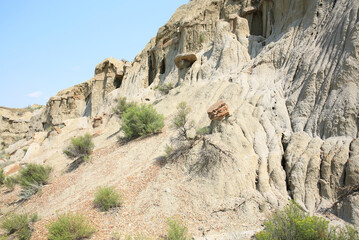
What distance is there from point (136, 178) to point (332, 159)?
566cm

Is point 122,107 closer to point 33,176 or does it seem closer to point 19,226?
point 33,176

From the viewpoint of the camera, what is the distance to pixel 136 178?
8609 millimetres

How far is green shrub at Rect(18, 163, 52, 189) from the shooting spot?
10.4 metres

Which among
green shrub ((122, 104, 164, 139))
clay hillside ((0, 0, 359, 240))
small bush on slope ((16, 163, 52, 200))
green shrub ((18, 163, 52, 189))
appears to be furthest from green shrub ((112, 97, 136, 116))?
green shrub ((18, 163, 52, 189))

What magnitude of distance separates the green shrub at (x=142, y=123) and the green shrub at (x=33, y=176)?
12.5ft

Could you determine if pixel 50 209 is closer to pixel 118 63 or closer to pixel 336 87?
pixel 336 87

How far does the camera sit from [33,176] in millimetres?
10586

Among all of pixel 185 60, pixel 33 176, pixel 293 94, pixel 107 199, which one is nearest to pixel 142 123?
pixel 33 176

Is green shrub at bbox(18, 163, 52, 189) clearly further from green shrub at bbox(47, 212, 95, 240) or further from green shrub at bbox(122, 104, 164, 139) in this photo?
green shrub at bbox(47, 212, 95, 240)

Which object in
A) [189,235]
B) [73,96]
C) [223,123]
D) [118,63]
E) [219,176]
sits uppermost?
[118,63]

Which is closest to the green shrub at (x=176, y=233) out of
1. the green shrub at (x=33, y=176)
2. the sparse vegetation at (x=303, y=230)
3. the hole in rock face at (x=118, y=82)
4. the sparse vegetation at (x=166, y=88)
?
the sparse vegetation at (x=303, y=230)

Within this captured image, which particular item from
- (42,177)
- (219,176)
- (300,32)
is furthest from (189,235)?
(300,32)

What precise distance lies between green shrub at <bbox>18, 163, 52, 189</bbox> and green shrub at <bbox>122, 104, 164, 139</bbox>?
12.5ft

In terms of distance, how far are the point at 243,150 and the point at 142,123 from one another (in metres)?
5.72
